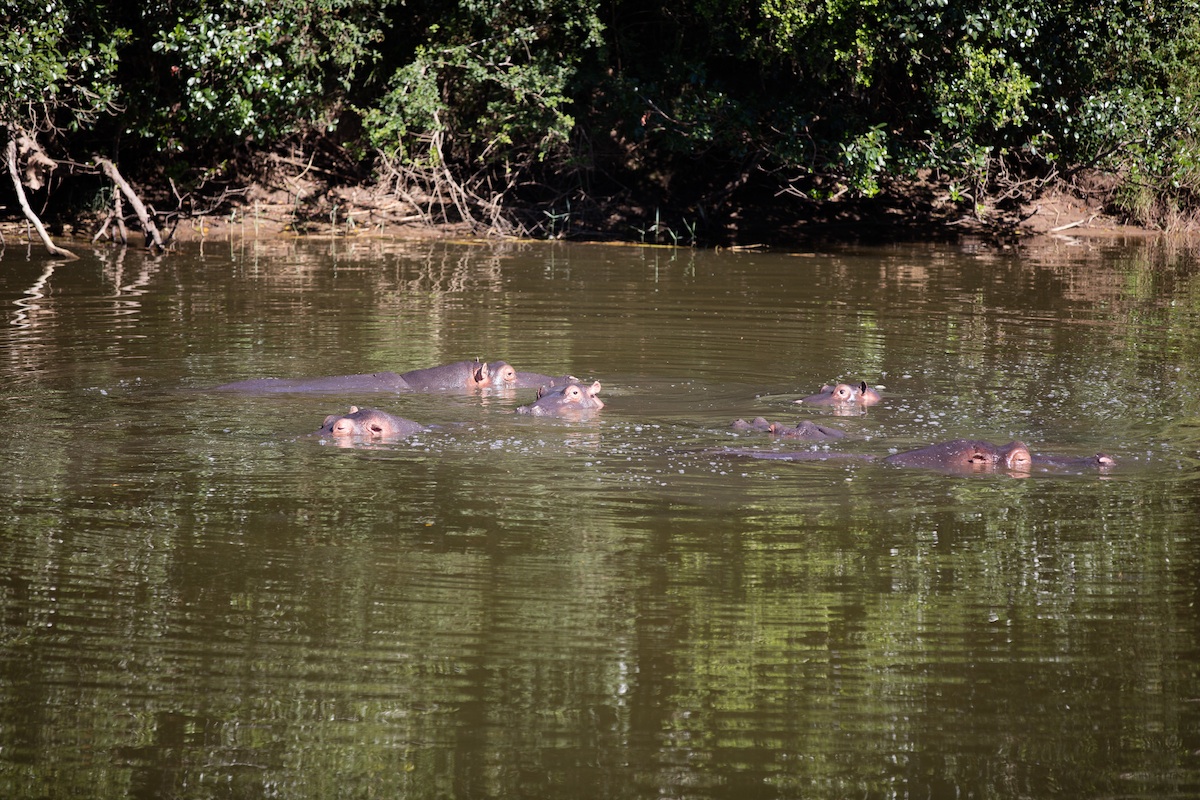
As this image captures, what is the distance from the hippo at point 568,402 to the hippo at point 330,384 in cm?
128

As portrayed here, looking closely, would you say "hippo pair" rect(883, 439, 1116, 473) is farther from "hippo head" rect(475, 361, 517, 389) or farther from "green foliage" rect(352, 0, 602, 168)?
"green foliage" rect(352, 0, 602, 168)

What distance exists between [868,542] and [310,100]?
15.1 meters

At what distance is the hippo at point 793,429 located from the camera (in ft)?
28.4

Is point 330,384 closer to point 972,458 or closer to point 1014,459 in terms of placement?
point 972,458

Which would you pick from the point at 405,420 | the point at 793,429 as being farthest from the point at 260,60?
the point at 793,429

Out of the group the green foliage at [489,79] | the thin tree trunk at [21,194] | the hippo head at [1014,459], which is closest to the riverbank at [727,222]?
the green foliage at [489,79]

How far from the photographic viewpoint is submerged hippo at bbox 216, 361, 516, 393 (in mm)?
10250

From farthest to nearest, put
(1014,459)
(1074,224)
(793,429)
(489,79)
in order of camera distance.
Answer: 1. (1074,224)
2. (489,79)
3. (793,429)
4. (1014,459)

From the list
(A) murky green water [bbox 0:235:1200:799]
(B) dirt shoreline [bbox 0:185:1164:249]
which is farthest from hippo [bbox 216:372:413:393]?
(B) dirt shoreline [bbox 0:185:1164:249]

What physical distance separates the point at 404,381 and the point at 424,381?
152 mm

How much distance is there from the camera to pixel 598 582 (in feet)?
19.9

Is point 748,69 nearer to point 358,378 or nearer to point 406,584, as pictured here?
point 358,378

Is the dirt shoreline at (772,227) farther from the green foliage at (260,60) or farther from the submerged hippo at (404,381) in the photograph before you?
the submerged hippo at (404,381)

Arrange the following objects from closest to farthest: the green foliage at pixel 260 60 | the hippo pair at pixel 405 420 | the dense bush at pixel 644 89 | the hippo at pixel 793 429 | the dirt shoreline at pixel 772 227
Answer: the hippo at pixel 793 429
the hippo pair at pixel 405 420
the green foliage at pixel 260 60
the dense bush at pixel 644 89
the dirt shoreline at pixel 772 227
